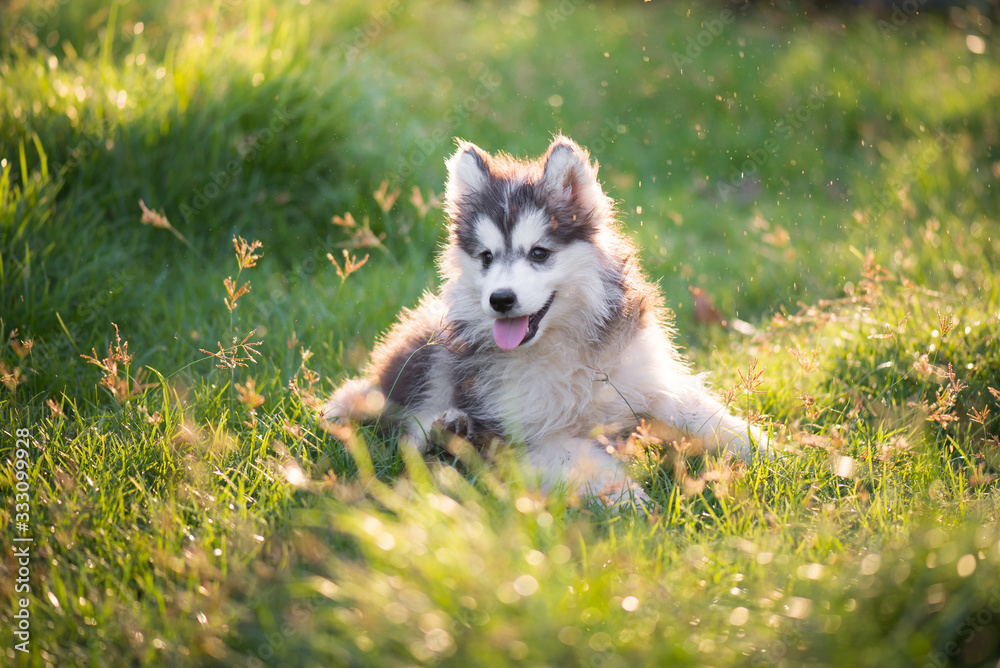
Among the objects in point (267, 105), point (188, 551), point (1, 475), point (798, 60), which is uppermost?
point (798, 60)

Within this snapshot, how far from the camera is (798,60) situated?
8.05m

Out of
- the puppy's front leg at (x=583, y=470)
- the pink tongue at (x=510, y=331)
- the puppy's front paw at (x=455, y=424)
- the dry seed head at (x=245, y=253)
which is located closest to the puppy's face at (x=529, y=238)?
the pink tongue at (x=510, y=331)

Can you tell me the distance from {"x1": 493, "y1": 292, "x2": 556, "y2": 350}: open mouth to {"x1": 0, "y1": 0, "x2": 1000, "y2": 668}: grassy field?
1.64 feet

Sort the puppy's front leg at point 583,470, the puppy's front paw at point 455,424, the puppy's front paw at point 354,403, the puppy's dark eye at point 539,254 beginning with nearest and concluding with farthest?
the puppy's front leg at point 583,470 → the puppy's front paw at point 455,424 → the puppy's dark eye at point 539,254 → the puppy's front paw at point 354,403

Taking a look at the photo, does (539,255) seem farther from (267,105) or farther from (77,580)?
(267,105)

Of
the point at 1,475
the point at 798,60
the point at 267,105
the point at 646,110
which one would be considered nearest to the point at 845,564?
the point at 1,475

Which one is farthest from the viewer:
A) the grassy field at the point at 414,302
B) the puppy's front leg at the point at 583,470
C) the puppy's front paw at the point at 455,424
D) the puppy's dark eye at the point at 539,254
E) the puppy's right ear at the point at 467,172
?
the puppy's right ear at the point at 467,172

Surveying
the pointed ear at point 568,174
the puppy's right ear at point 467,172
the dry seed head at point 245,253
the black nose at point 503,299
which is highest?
the pointed ear at point 568,174

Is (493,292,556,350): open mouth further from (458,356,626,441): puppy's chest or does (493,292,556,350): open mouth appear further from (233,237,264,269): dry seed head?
(233,237,264,269): dry seed head

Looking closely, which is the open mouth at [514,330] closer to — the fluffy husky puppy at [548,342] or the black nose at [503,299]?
the fluffy husky puppy at [548,342]

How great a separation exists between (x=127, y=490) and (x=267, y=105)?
353 cm

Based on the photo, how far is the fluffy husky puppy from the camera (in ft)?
9.87

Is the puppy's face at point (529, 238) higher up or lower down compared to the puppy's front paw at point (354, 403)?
higher up

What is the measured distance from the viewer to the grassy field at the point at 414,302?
74.6 inches
